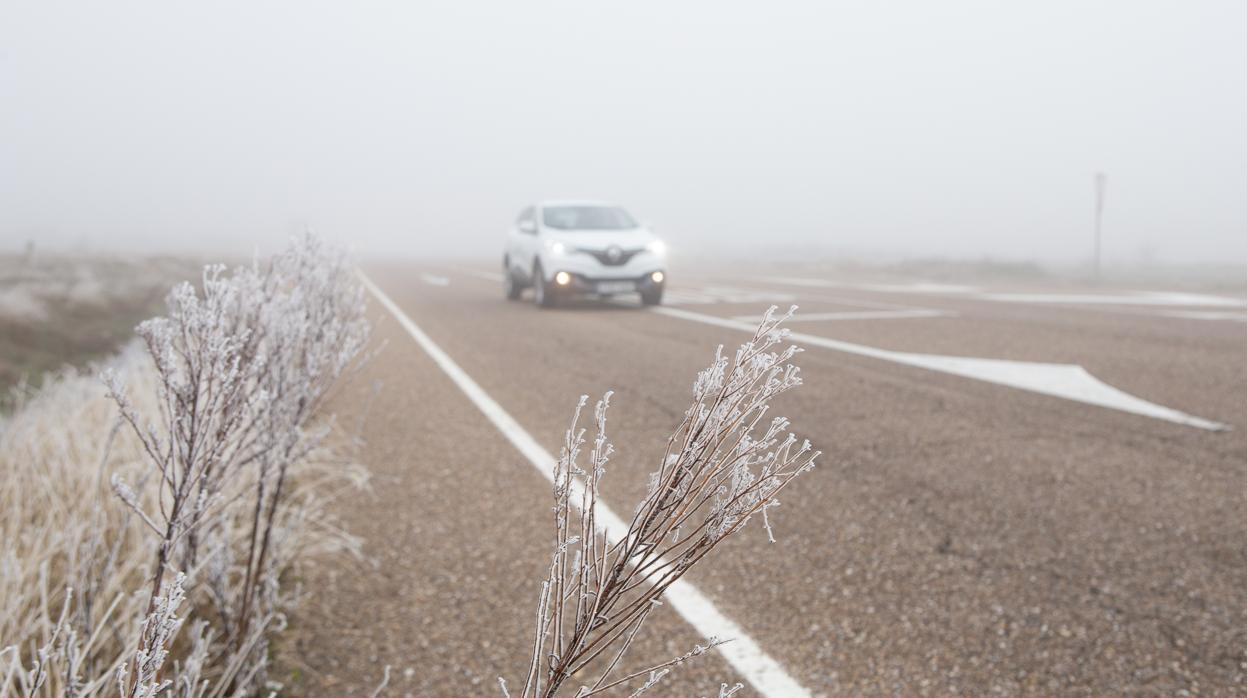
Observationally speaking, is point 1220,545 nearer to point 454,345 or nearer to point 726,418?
point 726,418

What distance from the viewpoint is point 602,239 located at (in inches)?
520

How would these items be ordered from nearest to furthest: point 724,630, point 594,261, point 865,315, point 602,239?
point 724,630 → point 865,315 → point 594,261 → point 602,239

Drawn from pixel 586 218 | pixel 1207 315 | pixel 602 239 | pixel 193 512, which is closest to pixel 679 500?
pixel 193 512

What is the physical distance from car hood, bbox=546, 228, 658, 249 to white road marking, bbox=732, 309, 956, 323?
239 centimetres

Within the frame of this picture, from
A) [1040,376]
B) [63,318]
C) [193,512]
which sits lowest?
[1040,376]

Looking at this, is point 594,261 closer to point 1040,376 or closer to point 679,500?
point 1040,376

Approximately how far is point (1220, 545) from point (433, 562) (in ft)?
9.35

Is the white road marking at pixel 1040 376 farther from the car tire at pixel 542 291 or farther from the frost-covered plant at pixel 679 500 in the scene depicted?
the car tire at pixel 542 291

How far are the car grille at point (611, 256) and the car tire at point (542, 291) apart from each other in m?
0.74

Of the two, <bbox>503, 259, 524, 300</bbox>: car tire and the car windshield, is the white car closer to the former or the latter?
the car windshield

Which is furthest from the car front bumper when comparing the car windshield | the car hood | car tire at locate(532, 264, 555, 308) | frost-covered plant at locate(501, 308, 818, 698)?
frost-covered plant at locate(501, 308, 818, 698)

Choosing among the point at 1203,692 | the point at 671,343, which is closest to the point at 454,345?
the point at 671,343

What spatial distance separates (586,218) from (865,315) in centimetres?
485

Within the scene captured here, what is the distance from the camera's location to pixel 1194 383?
630 cm
